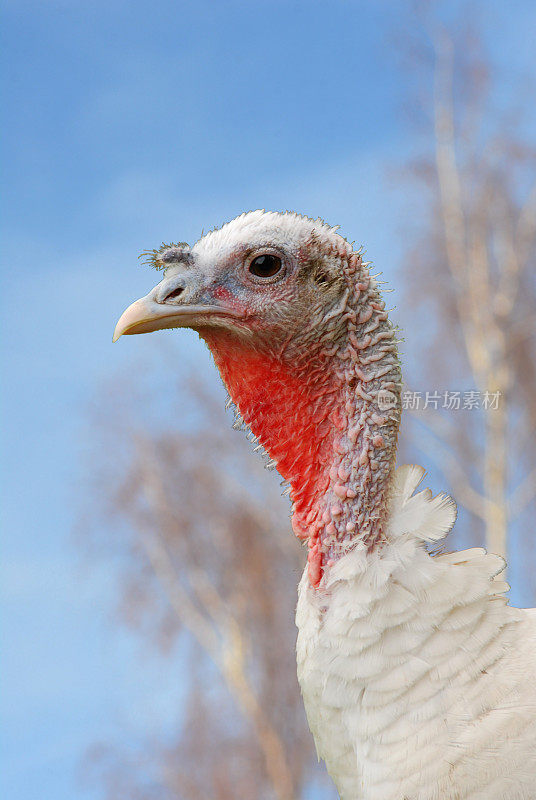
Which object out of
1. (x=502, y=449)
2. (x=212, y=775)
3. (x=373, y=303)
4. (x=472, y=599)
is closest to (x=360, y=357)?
(x=373, y=303)

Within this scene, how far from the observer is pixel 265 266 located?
5.17 feet

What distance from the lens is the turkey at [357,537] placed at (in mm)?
1359

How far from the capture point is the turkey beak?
5.19 feet

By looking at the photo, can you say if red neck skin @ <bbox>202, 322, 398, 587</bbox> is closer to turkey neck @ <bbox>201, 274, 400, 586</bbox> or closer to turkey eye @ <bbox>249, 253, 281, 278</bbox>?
turkey neck @ <bbox>201, 274, 400, 586</bbox>

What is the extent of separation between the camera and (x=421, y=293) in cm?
780

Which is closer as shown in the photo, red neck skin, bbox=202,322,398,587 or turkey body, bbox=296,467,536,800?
turkey body, bbox=296,467,536,800

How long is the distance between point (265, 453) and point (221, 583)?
5662mm

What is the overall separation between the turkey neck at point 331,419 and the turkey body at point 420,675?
0.06m

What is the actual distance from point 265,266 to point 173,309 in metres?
0.19

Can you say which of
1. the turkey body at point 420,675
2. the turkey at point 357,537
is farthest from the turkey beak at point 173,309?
the turkey body at point 420,675

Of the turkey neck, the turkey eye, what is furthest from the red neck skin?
the turkey eye

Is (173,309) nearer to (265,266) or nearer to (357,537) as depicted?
(265,266)

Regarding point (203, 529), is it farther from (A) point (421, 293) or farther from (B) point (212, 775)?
(A) point (421, 293)

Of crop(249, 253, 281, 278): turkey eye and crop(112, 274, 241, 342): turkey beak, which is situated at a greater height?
crop(249, 253, 281, 278): turkey eye
